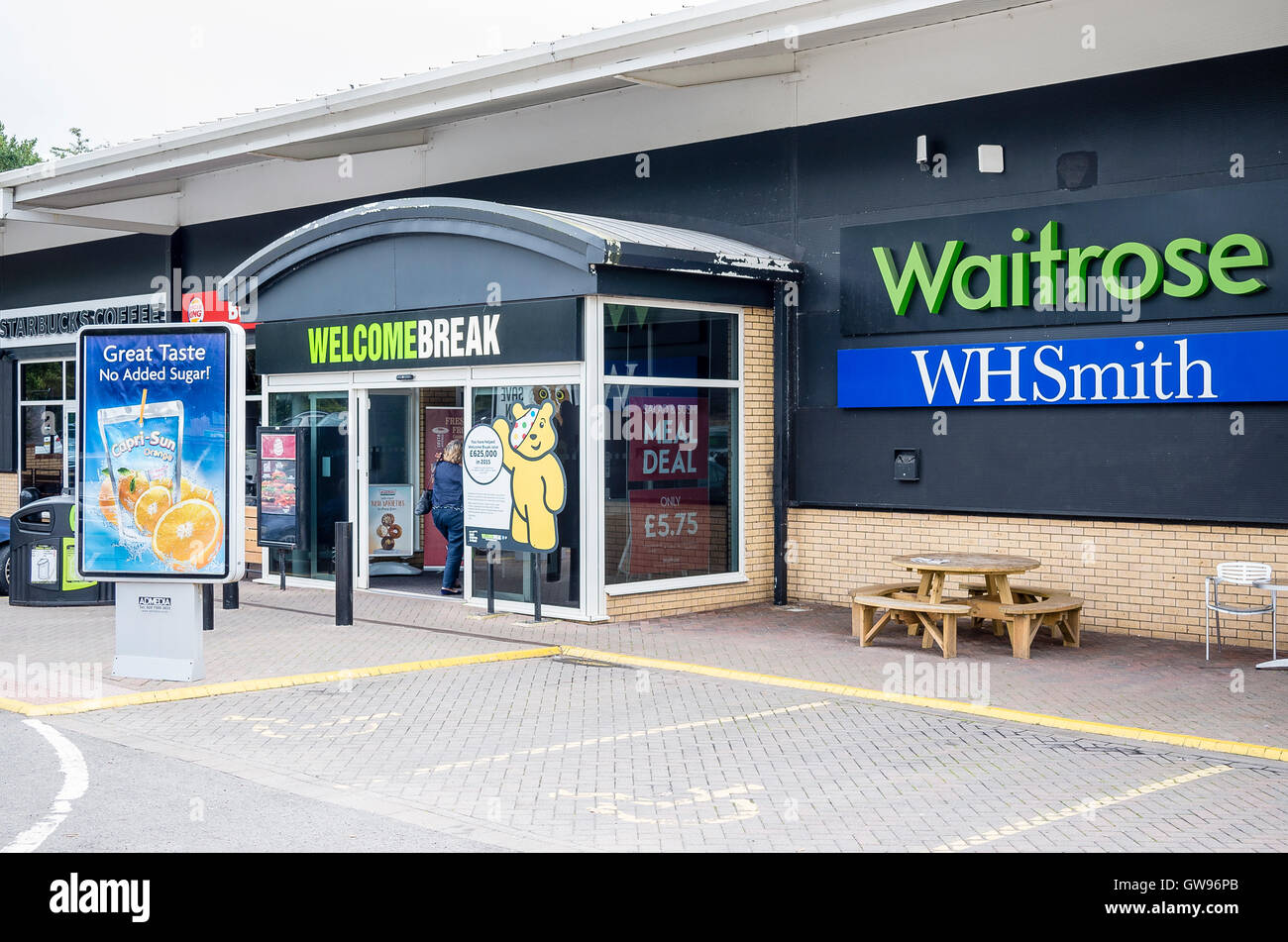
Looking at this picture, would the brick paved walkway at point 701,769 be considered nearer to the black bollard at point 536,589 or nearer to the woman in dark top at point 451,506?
the black bollard at point 536,589

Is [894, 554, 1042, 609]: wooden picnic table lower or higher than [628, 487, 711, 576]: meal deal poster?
lower

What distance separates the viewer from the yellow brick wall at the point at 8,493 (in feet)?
81.5

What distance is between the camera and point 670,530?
45.2ft

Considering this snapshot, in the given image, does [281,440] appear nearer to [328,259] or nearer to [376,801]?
[328,259]

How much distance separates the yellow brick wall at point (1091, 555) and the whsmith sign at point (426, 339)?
361 cm

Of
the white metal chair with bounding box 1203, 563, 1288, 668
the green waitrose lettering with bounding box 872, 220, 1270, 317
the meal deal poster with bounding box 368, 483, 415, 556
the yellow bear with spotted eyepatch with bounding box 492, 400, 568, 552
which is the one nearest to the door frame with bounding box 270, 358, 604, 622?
the yellow bear with spotted eyepatch with bounding box 492, 400, 568, 552

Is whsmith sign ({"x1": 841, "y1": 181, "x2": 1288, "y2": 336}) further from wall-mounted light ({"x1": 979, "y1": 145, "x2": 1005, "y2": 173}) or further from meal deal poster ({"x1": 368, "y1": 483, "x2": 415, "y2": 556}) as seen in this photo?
meal deal poster ({"x1": 368, "y1": 483, "x2": 415, "y2": 556})

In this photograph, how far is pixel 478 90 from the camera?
15.8 m

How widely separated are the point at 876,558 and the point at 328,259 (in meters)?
6.87

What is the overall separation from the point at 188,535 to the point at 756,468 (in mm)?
6449

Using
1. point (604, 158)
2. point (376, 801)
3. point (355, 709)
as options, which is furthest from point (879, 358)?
point (376, 801)

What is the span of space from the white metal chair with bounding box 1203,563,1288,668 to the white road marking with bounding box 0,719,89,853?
27.6 feet

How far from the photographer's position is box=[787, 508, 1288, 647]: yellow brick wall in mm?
11938

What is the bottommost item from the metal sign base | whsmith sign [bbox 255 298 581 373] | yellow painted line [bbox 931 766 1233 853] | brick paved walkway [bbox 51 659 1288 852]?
yellow painted line [bbox 931 766 1233 853]
